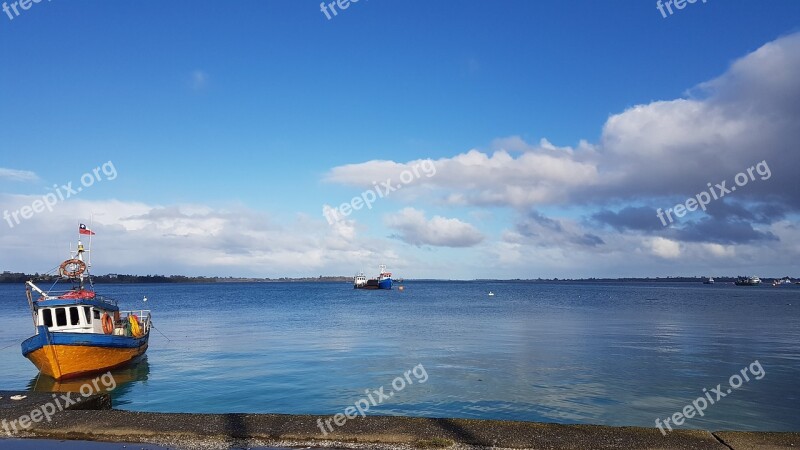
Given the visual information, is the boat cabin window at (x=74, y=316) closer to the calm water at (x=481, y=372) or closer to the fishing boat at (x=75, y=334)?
the fishing boat at (x=75, y=334)

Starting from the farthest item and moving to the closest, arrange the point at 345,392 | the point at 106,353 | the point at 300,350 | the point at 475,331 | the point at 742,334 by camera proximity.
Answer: the point at 475,331 → the point at 742,334 → the point at 300,350 → the point at 106,353 → the point at 345,392

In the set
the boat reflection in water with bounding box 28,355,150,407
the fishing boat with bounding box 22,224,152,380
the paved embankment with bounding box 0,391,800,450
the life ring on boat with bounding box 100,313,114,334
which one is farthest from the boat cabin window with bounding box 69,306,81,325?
the paved embankment with bounding box 0,391,800,450

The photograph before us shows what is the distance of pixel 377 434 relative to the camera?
12.8 metres

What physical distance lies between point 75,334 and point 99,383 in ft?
9.26

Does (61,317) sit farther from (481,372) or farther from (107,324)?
(481,372)

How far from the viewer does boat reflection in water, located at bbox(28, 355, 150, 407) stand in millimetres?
25656

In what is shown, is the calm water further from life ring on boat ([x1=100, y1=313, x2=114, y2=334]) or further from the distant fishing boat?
the distant fishing boat

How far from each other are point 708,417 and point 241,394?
18.5m

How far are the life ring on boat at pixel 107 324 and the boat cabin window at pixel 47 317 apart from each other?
267 cm

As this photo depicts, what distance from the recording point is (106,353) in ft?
94.5

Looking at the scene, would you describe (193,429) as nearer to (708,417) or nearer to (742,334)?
(708,417)

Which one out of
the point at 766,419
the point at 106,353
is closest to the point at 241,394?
the point at 106,353

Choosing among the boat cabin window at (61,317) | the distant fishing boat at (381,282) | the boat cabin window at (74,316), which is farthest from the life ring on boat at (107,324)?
the distant fishing boat at (381,282)

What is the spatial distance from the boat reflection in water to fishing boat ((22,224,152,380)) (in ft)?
1.11
